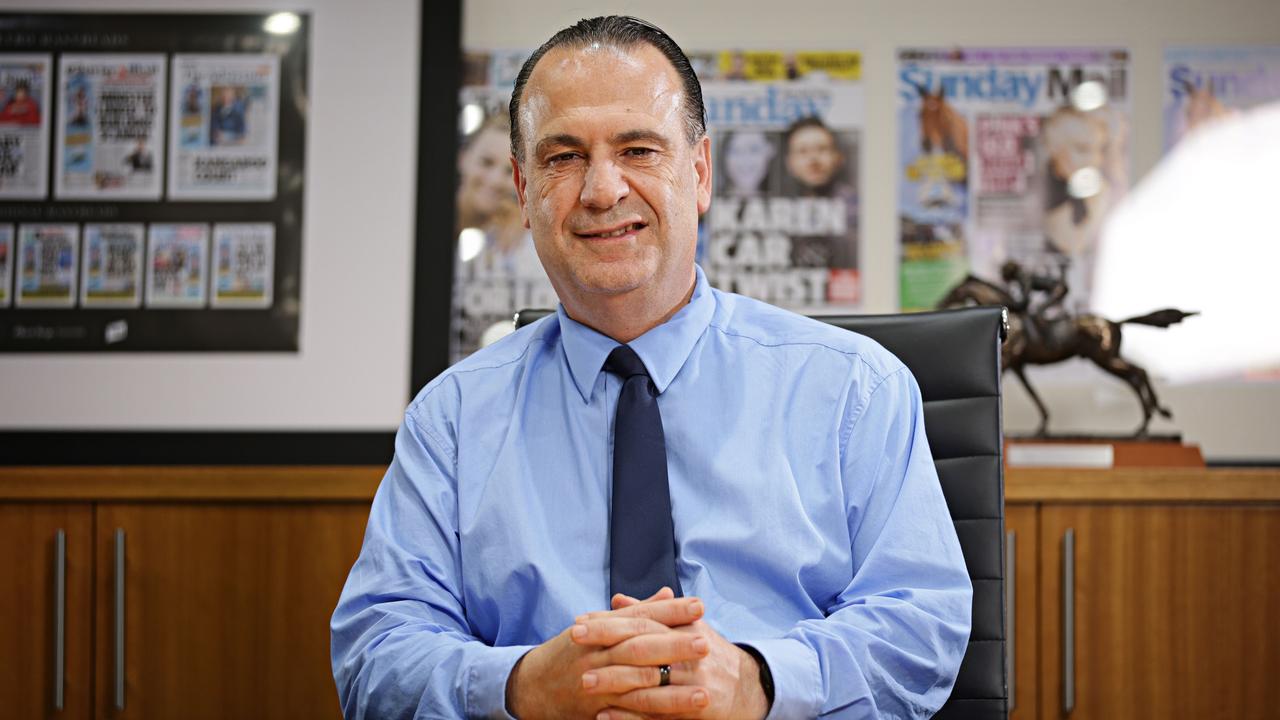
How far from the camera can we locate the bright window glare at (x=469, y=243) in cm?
274

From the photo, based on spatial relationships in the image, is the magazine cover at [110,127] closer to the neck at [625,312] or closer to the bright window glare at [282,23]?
the bright window glare at [282,23]

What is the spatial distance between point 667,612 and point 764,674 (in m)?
0.13

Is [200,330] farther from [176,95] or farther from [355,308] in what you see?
[176,95]

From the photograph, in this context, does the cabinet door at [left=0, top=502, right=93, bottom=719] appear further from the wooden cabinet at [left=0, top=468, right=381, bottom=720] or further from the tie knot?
the tie knot

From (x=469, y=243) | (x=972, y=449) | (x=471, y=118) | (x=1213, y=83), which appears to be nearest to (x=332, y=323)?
(x=469, y=243)

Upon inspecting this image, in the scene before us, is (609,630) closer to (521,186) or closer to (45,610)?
(521,186)

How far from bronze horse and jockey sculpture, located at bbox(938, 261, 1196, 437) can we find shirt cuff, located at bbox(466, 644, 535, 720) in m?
1.54

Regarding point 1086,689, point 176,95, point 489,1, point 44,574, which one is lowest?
point 1086,689

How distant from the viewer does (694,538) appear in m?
1.31

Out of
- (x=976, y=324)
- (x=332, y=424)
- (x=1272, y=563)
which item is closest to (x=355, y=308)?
(x=332, y=424)

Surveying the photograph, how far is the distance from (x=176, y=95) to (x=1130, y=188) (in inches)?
93.4

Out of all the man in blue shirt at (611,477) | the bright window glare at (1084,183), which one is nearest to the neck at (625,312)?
the man in blue shirt at (611,477)

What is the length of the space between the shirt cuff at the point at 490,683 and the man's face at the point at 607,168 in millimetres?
463

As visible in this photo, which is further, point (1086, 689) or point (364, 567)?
point (1086, 689)
